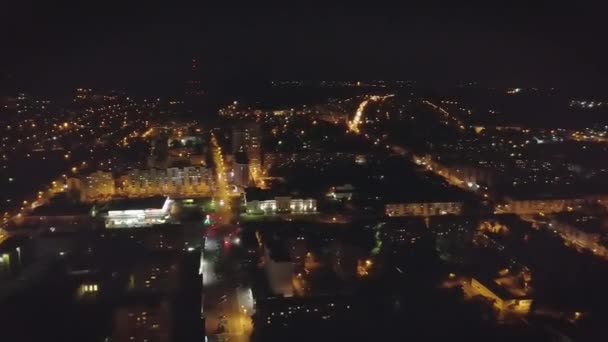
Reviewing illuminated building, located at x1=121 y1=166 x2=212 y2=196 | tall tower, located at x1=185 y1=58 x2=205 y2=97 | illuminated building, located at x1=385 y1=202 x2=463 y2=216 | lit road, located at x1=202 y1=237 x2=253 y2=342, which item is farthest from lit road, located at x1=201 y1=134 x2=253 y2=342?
tall tower, located at x1=185 y1=58 x2=205 y2=97

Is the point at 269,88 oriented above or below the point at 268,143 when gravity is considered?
above

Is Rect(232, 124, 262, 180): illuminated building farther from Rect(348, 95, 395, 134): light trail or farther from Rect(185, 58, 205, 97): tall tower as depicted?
Rect(185, 58, 205, 97): tall tower

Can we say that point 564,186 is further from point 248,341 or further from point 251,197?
point 248,341

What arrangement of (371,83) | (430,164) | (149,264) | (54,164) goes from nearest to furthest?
1. (149,264)
2. (54,164)
3. (430,164)
4. (371,83)

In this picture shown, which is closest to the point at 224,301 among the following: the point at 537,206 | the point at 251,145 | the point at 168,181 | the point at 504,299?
the point at 504,299

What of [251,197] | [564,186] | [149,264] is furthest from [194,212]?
[564,186]

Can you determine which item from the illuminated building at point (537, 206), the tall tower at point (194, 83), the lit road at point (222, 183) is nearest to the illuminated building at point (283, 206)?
the lit road at point (222, 183)

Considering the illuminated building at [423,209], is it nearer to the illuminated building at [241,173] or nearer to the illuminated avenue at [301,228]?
the illuminated avenue at [301,228]
